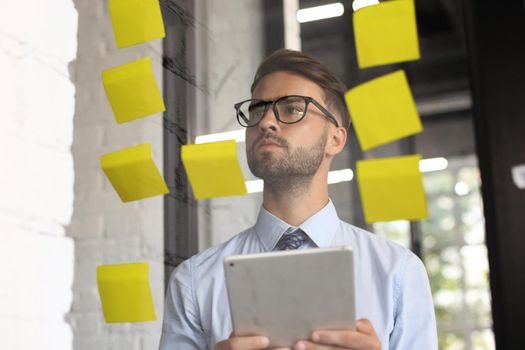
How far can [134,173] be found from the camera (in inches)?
39.2

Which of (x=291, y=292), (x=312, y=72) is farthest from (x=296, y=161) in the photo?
(x=291, y=292)

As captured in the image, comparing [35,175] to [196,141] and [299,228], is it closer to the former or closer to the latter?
[196,141]

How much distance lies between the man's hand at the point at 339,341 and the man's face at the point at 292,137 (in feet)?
0.72

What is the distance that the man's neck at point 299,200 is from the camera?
0.87 metres

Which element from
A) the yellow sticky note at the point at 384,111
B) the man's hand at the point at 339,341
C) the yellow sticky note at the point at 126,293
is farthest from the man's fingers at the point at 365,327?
the yellow sticky note at the point at 126,293

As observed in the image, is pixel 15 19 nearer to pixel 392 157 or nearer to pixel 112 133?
pixel 112 133

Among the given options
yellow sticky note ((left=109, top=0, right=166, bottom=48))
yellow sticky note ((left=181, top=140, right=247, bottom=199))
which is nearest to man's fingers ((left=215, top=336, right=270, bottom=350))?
yellow sticky note ((left=181, top=140, right=247, bottom=199))

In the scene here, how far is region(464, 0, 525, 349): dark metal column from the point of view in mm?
801

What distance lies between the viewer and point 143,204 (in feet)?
3.23

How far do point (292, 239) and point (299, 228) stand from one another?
0.02 meters

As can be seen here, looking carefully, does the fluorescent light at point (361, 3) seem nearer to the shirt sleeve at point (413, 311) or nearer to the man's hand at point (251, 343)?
the shirt sleeve at point (413, 311)

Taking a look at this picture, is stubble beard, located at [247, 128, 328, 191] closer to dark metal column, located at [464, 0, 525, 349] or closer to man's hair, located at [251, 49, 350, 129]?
man's hair, located at [251, 49, 350, 129]

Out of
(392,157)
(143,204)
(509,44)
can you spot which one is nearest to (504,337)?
(392,157)

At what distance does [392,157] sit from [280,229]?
0.16m
